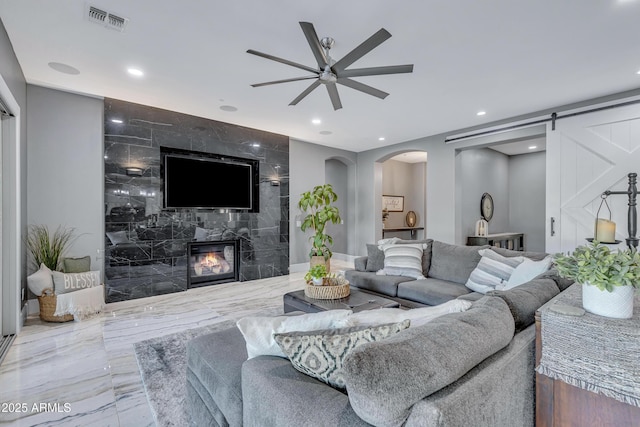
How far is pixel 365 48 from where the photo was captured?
2.17m

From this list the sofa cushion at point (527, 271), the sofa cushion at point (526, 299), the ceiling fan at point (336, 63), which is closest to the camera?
the sofa cushion at point (526, 299)

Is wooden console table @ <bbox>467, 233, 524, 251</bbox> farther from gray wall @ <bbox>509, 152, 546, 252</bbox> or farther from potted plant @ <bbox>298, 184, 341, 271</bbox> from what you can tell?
potted plant @ <bbox>298, 184, 341, 271</bbox>

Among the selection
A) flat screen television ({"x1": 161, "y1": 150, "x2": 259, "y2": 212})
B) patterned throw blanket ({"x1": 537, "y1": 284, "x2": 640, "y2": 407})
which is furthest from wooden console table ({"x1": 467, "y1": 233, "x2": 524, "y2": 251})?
patterned throw blanket ({"x1": 537, "y1": 284, "x2": 640, "y2": 407})

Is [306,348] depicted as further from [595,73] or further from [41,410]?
[595,73]

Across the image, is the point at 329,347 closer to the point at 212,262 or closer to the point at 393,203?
the point at 212,262

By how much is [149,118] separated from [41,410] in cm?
366

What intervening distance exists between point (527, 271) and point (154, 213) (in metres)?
4.62

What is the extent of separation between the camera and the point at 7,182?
2.88m

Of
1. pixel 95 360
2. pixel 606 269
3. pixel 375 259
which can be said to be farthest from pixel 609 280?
pixel 95 360

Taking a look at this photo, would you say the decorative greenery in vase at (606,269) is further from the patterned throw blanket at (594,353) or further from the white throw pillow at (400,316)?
the white throw pillow at (400,316)

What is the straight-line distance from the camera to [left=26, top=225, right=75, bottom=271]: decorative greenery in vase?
3520mm

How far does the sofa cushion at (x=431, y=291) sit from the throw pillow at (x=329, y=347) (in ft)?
7.00

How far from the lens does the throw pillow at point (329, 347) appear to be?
3.29ft

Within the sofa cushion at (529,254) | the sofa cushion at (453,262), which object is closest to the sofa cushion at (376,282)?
the sofa cushion at (453,262)
